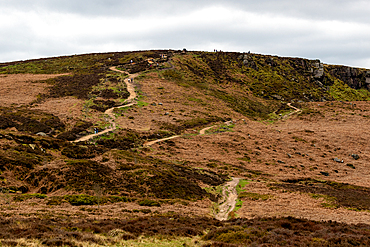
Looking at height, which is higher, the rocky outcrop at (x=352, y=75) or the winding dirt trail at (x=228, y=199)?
the rocky outcrop at (x=352, y=75)

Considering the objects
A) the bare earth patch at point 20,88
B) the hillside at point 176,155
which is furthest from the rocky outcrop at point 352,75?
the bare earth patch at point 20,88

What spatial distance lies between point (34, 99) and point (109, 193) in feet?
232

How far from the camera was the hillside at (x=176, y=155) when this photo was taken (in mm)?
19953

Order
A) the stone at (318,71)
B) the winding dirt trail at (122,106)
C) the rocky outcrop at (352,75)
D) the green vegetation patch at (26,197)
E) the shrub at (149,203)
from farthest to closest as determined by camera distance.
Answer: the rocky outcrop at (352,75) < the stone at (318,71) < the winding dirt trail at (122,106) < the shrub at (149,203) < the green vegetation patch at (26,197)

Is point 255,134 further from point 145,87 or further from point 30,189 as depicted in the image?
point 30,189

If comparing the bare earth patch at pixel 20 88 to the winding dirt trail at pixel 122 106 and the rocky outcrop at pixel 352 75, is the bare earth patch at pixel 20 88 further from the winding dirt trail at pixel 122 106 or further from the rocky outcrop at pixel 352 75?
the rocky outcrop at pixel 352 75

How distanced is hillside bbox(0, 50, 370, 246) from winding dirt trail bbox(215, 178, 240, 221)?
402 mm

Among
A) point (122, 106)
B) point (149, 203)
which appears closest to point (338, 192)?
point (149, 203)

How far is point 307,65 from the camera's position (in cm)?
15662

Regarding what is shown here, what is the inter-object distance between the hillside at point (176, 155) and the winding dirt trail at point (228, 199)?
15.8 inches

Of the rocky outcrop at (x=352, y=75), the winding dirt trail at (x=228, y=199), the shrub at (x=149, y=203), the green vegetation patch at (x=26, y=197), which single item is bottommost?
the winding dirt trail at (x=228, y=199)

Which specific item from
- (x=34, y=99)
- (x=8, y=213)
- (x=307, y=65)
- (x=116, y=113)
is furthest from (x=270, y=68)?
(x=8, y=213)

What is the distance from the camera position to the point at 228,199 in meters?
35.7

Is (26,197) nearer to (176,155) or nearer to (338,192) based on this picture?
(176,155)
